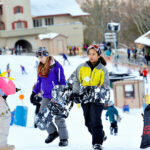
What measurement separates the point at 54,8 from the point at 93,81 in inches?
1986

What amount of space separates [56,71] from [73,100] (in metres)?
0.62

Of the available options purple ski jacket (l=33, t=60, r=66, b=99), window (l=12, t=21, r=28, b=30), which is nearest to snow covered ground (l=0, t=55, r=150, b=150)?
purple ski jacket (l=33, t=60, r=66, b=99)

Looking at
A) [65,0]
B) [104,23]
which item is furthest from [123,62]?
[104,23]

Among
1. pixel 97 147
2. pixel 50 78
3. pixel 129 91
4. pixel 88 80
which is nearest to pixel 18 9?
pixel 129 91

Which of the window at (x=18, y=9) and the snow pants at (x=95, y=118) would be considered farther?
the window at (x=18, y=9)

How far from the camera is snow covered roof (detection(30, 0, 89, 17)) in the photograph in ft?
177

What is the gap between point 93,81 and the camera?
5910 mm

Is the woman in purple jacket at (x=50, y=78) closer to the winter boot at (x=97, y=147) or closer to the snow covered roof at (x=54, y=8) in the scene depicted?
the winter boot at (x=97, y=147)

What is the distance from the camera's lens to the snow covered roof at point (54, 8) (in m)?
53.9

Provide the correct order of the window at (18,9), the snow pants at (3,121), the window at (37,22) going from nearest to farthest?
1. the snow pants at (3,121)
2. the window at (18,9)
3. the window at (37,22)

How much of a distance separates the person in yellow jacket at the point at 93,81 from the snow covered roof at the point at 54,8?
47603mm

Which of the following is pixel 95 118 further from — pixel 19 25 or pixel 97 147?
pixel 19 25

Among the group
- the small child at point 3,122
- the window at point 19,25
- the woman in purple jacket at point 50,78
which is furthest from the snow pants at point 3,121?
the window at point 19,25

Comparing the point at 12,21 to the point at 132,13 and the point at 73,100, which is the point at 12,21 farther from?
the point at 73,100
